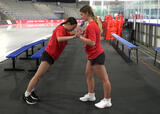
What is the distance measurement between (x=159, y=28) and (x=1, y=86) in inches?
292

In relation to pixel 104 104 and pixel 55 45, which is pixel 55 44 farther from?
pixel 104 104

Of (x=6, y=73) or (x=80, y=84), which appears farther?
(x=6, y=73)

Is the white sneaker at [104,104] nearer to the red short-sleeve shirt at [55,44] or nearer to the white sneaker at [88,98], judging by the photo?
the white sneaker at [88,98]

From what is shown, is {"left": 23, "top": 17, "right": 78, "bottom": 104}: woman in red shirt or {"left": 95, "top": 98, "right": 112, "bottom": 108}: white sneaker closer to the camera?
{"left": 23, "top": 17, "right": 78, "bottom": 104}: woman in red shirt

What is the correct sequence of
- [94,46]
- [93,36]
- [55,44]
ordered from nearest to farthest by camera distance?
[93,36]
[94,46]
[55,44]

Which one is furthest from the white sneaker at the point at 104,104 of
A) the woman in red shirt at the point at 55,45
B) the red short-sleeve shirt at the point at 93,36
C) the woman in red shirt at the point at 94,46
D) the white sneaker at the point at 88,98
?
the woman in red shirt at the point at 55,45

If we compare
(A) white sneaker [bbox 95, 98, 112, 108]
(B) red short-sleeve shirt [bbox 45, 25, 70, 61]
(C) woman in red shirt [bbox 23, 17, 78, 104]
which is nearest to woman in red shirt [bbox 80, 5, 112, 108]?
(A) white sneaker [bbox 95, 98, 112, 108]

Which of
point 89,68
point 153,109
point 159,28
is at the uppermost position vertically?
point 159,28

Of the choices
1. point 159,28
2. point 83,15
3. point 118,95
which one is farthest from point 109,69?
point 159,28

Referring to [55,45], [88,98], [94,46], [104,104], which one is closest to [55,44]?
[55,45]

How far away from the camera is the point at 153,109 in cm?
361

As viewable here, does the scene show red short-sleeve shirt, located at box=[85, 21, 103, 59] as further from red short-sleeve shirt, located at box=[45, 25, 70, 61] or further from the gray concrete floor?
the gray concrete floor

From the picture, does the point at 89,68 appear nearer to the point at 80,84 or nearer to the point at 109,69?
the point at 80,84

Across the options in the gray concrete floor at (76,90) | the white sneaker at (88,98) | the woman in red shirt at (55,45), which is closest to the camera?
the woman in red shirt at (55,45)
